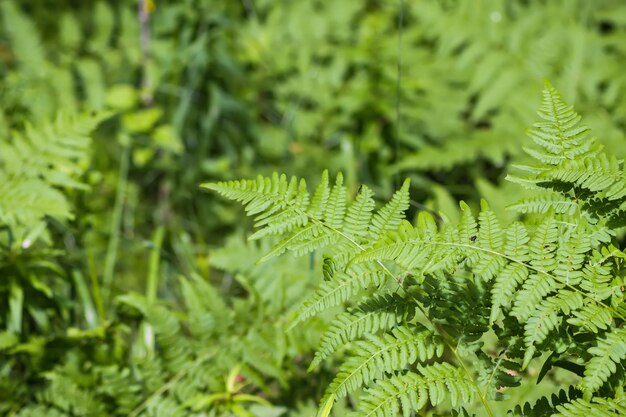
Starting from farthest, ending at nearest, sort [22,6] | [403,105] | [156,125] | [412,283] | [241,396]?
[22,6] → [156,125] → [403,105] → [241,396] → [412,283]

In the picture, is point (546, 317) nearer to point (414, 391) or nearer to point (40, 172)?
→ point (414, 391)

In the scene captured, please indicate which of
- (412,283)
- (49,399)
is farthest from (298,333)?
(49,399)

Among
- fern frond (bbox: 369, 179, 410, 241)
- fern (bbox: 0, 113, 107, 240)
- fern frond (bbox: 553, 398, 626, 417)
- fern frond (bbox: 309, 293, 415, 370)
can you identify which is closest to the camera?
fern frond (bbox: 553, 398, 626, 417)

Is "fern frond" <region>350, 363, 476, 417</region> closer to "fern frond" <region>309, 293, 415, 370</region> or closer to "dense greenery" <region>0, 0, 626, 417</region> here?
"dense greenery" <region>0, 0, 626, 417</region>

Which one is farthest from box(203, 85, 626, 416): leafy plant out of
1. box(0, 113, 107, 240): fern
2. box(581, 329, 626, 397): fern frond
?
box(0, 113, 107, 240): fern

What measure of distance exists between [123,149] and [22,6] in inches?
53.4

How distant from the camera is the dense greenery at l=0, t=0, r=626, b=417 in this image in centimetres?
140

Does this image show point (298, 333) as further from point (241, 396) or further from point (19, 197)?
point (19, 197)

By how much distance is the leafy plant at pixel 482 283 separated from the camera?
1317mm

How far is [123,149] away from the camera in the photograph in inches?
127

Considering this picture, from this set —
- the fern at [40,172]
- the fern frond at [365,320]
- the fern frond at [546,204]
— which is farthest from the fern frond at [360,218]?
the fern at [40,172]

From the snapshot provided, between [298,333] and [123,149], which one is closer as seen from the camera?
[298,333]

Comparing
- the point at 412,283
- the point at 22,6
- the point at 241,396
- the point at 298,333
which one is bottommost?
the point at 241,396

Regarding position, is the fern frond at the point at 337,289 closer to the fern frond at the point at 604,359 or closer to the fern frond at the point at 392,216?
the fern frond at the point at 392,216
